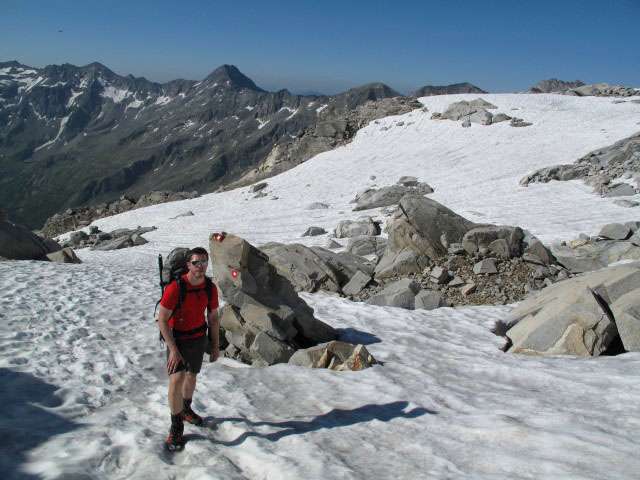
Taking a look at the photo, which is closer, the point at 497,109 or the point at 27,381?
the point at 27,381

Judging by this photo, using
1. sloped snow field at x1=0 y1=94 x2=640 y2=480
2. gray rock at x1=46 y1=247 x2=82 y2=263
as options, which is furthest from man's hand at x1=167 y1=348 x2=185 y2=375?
gray rock at x1=46 y1=247 x2=82 y2=263

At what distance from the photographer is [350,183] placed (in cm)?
3944

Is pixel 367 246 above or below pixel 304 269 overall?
above

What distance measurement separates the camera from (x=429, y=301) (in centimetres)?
1341

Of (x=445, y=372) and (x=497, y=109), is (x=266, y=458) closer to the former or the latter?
(x=445, y=372)

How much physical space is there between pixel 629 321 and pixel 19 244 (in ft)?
71.1

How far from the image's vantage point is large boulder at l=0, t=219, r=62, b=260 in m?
17.1

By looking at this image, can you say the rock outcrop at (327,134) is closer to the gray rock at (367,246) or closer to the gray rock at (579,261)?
the gray rock at (367,246)

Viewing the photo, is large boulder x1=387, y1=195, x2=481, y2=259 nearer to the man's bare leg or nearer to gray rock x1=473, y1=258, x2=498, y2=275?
gray rock x1=473, y1=258, x2=498, y2=275

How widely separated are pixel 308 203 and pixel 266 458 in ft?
102

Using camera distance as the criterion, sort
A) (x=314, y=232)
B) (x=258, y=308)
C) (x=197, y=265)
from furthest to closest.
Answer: (x=314, y=232), (x=258, y=308), (x=197, y=265)

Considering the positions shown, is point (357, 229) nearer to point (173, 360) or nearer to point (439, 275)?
point (439, 275)

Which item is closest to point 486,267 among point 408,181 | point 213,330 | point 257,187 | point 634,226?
point 634,226

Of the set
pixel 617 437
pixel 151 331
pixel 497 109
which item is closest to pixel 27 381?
pixel 151 331
